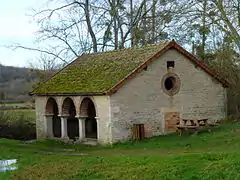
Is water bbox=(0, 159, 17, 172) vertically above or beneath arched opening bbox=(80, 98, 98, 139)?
beneath

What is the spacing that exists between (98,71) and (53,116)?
4907mm

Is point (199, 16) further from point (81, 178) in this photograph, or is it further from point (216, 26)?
point (81, 178)

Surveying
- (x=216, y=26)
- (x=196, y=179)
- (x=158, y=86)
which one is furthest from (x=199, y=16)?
(x=196, y=179)

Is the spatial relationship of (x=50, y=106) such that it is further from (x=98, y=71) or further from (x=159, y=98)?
(x=159, y=98)

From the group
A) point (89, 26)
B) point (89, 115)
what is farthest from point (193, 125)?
point (89, 26)

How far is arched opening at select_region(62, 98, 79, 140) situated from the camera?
97.8 feet

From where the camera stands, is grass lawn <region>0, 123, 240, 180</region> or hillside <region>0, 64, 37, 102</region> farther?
hillside <region>0, 64, 37, 102</region>

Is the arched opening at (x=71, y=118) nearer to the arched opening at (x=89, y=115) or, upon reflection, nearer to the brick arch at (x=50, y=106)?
the arched opening at (x=89, y=115)

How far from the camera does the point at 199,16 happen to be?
107ft

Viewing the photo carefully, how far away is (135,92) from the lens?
26.6 metres

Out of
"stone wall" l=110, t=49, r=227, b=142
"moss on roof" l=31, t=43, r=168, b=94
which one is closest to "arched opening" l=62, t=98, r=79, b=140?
"moss on roof" l=31, t=43, r=168, b=94

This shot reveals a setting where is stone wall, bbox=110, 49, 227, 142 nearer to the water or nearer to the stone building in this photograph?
the stone building

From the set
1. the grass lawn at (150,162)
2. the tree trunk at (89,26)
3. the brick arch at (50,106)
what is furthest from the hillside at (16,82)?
the grass lawn at (150,162)

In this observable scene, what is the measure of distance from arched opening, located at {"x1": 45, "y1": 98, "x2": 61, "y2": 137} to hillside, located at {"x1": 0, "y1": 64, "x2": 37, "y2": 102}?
14995 millimetres
